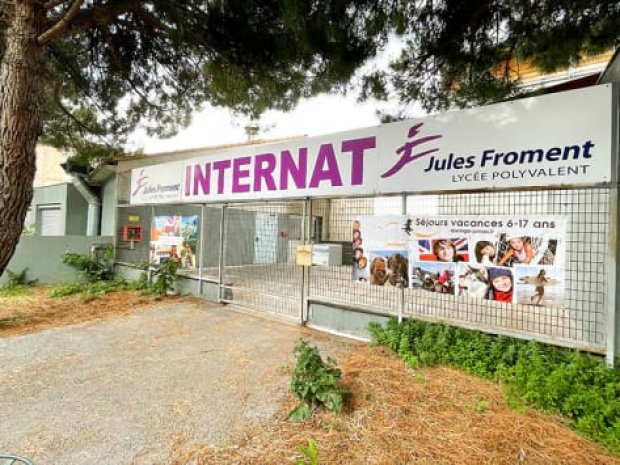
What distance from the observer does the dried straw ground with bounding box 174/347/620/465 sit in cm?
220

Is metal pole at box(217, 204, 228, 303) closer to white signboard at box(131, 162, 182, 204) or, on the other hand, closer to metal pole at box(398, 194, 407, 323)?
white signboard at box(131, 162, 182, 204)

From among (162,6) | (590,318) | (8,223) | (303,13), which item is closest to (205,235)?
(8,223)

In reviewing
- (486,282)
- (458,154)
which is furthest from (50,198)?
(486,282)

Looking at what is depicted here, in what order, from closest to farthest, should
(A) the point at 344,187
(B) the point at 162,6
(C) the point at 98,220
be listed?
(A) the point at 344,187, (B) the point at 162,6, (C) the point at 98,220

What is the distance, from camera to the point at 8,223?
197 inches

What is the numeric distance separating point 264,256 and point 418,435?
4.36m

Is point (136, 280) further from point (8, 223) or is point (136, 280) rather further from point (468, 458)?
point (468, 458)

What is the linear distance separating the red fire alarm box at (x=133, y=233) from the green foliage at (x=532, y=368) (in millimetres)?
7305

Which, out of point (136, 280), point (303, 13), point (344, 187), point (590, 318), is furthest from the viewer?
point (136, 280)

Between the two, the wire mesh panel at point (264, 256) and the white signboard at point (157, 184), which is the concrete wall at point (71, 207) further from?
the wire mesh panel at point (264, 256)

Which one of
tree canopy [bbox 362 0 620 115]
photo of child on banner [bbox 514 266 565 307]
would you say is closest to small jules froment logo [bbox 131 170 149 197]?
tree canopy [bbox 362 0 620 115]

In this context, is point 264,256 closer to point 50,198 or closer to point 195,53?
point 195,53

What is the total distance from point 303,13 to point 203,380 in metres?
4.43

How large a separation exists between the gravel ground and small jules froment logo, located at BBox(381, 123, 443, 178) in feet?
7.84
